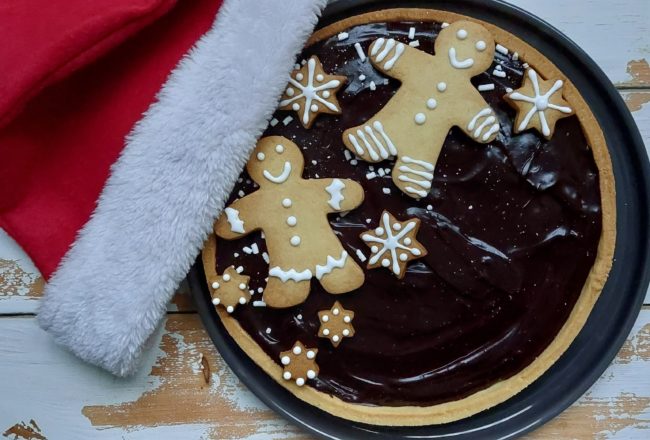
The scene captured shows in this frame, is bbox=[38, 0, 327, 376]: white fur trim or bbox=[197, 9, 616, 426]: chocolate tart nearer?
bbox=[38, 0, 327, 376]: white fur trim

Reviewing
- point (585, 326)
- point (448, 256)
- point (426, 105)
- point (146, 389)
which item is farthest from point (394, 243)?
point (146, 389)

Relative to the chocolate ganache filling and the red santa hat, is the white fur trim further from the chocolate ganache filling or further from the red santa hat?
the chocolate ganache filling

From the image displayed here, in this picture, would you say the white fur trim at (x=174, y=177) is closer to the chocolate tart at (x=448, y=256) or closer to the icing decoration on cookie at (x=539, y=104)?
the chocolate tart at (x=448, y=256)

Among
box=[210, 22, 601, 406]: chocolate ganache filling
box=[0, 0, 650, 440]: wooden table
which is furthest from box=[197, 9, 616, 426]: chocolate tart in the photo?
box=[0, 0, 650, 440]: wooden table

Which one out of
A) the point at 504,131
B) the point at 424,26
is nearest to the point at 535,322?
the point at 504,131

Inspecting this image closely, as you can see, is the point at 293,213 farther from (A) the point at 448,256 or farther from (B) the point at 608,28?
(B) the point at 608,28

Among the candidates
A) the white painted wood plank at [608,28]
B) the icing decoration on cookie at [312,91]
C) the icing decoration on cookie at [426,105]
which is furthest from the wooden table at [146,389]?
the icing decoration on cookie at [312,91]
